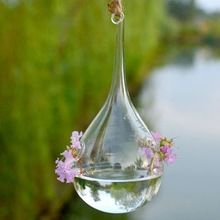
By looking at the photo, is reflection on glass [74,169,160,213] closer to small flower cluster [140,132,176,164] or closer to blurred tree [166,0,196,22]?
small flower cluster [140,132,176,164]

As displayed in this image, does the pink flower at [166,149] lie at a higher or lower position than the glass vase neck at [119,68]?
lower

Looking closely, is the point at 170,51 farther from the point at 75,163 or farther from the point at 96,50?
the point at 75,163

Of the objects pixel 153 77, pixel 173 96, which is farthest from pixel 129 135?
pixel 153 77

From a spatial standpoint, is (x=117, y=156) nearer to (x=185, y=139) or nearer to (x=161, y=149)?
(x=161, y=149)

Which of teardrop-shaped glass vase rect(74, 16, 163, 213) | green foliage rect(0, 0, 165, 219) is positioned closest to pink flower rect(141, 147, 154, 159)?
teardrop-shaped glass vase rect(74, 16, 163, 213)

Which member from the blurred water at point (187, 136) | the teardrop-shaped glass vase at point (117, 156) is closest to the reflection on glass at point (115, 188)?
the teardrop-shaped glass vase at point (117, 156)

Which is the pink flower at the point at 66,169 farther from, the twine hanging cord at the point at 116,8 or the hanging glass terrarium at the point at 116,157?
the twine hanging cord at the point at 116,8

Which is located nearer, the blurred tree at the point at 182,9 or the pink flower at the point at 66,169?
the pink flower at the point at 66,169

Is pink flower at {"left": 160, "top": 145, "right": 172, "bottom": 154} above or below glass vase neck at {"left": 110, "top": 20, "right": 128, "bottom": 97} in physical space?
below
